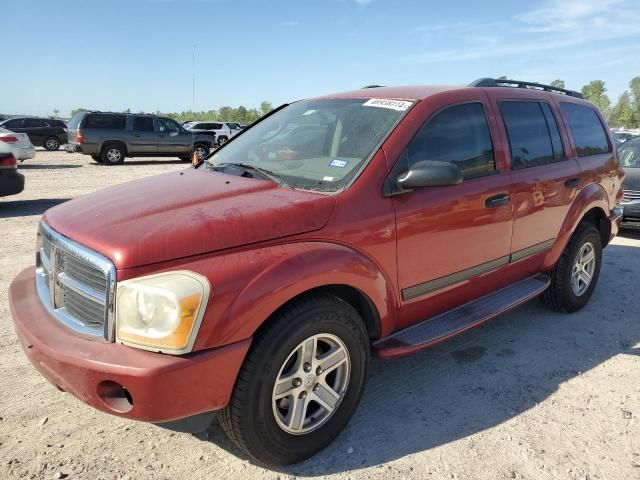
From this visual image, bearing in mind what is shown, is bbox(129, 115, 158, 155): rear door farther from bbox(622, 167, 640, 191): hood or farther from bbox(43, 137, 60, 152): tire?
bbox(622, 167, 640, 191): hood

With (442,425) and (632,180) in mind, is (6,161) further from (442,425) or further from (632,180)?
(632,180)

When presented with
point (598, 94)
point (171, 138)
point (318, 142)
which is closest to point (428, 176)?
point (318, 142)

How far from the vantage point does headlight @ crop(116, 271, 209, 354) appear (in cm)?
199

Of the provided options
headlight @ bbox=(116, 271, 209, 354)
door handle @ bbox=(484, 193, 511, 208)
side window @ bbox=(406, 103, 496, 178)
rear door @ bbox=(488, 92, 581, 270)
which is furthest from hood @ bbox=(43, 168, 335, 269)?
rear door @ bbox=(488, 92, 581, 270)

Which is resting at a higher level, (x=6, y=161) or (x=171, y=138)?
(x=171, y=138)

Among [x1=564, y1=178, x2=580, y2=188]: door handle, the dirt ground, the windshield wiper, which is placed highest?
the windshield wiper

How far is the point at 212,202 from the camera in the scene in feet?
8.34

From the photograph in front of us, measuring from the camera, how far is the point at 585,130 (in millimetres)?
4559

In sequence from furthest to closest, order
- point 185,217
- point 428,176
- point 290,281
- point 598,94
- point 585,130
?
point 598,94, point 585,130, point 428,176, point 185,217, point 290,281

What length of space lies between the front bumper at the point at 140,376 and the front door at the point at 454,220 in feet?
3.89

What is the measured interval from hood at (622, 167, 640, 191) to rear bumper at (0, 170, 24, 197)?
9.83 meters

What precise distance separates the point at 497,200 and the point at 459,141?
1.55ft

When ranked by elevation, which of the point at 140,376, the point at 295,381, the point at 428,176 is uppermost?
the point at 428,176

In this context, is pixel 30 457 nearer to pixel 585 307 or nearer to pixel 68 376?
pixel 68 376
